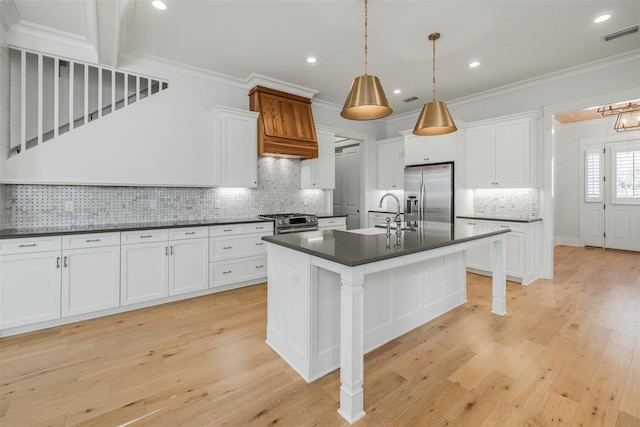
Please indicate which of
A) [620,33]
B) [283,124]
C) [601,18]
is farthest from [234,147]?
[620,33]

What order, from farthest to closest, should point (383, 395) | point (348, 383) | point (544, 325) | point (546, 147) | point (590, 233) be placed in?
point (590, 233), point (546, 147), point (544, 325), point (383, 395), point (348, 383)

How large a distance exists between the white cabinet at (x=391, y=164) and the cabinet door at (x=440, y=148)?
0.73 metres

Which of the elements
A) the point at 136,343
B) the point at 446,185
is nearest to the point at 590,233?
the point at 446,185

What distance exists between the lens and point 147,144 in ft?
12.0

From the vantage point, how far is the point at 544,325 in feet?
9.36

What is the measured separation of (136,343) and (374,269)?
223 cm

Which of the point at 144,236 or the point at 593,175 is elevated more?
the point at 593,175

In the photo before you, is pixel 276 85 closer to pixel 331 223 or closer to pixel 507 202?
pixel 331 223

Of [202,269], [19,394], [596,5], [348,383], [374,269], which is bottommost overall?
[19,394]

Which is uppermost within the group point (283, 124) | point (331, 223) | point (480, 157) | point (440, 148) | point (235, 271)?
point (283, 124)

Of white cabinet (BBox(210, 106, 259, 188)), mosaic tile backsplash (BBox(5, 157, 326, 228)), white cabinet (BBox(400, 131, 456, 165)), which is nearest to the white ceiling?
white cabinet (BBox(210, 106, 259, 188))

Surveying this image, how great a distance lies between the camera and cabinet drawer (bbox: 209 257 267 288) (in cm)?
378

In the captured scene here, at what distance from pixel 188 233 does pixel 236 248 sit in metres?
0.65

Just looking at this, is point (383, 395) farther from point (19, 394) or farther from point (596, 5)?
point (596, 5)
